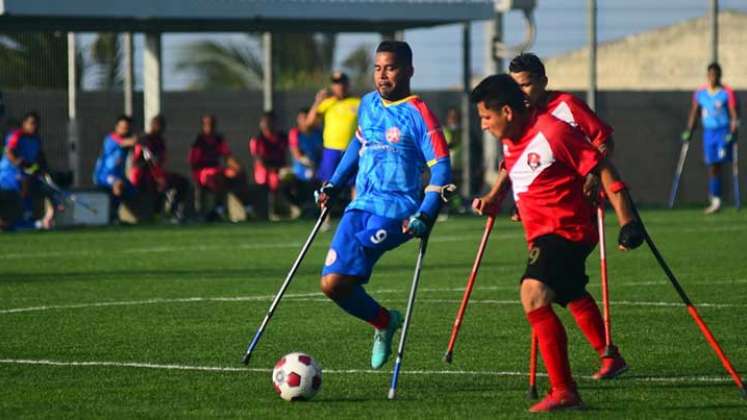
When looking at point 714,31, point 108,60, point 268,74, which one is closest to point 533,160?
point 268,74

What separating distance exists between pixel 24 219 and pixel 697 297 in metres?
13.8

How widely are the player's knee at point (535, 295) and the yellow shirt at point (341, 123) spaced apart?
13.4 metres

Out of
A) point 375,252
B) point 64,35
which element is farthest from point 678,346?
point 64,35

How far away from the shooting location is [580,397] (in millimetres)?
8328

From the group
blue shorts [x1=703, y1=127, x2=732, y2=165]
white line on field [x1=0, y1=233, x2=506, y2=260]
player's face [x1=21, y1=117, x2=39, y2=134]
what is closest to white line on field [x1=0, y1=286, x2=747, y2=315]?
white line on field [x1=0, y1=233, x2=506, y2=260]

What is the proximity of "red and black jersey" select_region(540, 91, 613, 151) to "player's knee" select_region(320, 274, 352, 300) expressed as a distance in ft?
5.13

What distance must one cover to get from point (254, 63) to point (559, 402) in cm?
3467

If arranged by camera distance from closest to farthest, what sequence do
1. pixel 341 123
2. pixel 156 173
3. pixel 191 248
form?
pixel 191 248 → pixel 341 123 → pixel 156 173

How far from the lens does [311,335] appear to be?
1145 centimetres

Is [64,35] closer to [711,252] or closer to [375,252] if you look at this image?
[711,252]

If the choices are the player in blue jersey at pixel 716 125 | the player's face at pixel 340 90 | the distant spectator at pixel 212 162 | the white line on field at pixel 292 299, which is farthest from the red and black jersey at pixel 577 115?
the distant spectator at pixel 212 162

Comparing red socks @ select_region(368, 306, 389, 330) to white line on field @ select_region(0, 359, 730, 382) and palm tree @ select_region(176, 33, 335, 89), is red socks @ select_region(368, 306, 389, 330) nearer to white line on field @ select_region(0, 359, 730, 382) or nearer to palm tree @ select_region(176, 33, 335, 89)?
white line on field @ select_region(0, 359, 730, 382)

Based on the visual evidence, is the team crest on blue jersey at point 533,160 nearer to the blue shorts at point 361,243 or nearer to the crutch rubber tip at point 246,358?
the blue shorts at point 361,243

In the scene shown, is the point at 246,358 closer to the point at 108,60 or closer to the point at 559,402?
the point at 559,402
